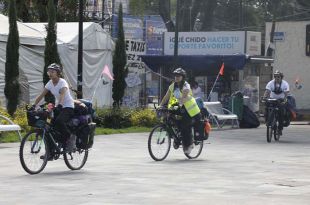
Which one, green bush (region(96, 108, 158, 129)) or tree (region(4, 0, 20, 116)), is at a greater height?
tree (region(4, 0, 20, 116))

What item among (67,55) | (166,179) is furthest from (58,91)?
(67,55)

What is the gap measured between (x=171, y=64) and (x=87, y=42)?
376cm

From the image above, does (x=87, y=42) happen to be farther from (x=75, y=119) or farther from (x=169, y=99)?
(x=75, y=119)

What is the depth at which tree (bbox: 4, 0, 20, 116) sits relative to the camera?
23000 millimetres

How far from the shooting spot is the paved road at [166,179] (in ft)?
33.0

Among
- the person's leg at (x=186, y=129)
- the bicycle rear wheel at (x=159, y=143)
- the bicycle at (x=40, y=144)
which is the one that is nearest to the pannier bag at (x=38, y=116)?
the bicycle at (x=40, y=144)

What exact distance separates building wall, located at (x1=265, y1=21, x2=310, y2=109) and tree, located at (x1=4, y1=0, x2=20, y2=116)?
17864mm

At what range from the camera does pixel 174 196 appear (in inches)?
404

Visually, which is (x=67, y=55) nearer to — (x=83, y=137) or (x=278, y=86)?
(x=278, y=86)

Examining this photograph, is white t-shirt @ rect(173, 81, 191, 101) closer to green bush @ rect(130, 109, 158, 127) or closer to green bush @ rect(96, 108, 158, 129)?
green bush @ rect(96, 108, 158, 129)

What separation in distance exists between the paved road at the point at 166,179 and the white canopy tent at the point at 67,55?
420 inches

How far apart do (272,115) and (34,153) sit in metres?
9.56

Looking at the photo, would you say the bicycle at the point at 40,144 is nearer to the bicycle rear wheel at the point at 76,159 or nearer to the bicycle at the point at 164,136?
the bicycle rear wheel at the point at 76,159

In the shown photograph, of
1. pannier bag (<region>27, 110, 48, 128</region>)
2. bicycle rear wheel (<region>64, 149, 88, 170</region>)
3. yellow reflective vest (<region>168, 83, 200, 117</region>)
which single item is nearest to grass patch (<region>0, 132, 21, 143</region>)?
yellow reflective vest (<region>168, 83, 200, 117</region>)
